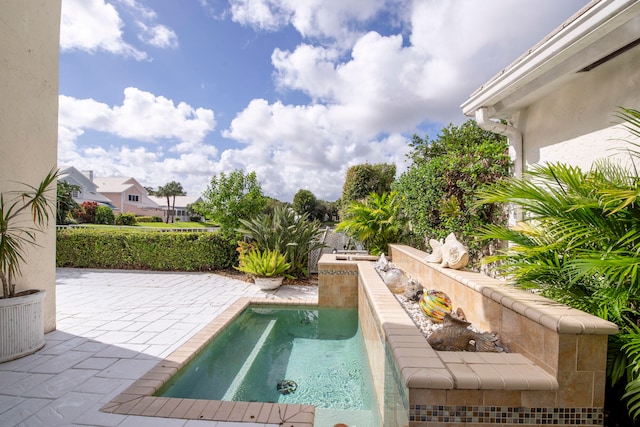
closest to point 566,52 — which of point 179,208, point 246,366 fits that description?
point 246,366

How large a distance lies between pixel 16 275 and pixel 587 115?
7311 mm

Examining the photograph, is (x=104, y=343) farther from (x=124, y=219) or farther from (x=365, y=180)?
(x=124, y=219)

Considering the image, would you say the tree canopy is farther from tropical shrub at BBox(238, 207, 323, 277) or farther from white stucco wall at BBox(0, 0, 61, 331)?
white stucco wall at BBox(0, 0, 61, 331)

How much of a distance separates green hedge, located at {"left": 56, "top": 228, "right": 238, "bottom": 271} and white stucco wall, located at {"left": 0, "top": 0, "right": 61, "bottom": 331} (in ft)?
16.6

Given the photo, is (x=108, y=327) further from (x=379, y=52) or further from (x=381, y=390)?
(x=379, y=52)

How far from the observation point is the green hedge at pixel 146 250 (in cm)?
962

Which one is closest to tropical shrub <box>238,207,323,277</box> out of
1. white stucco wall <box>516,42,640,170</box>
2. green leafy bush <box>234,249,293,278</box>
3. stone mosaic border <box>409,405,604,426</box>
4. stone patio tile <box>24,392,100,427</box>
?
green leafy bush <box>234,249,293,278</box>

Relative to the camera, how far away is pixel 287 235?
8508 millimetres

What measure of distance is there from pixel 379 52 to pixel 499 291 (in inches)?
244

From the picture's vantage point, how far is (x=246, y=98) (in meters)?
10.7

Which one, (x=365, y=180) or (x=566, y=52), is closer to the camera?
(x=566, y=52)

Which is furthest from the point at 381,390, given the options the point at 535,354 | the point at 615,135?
the point at 615,135

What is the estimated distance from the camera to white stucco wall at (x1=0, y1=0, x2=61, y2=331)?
148 inches

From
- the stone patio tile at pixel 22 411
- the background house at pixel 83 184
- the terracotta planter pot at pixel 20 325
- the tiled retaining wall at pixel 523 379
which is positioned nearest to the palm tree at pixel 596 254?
the tiled retaining wall at pixel 523 379
